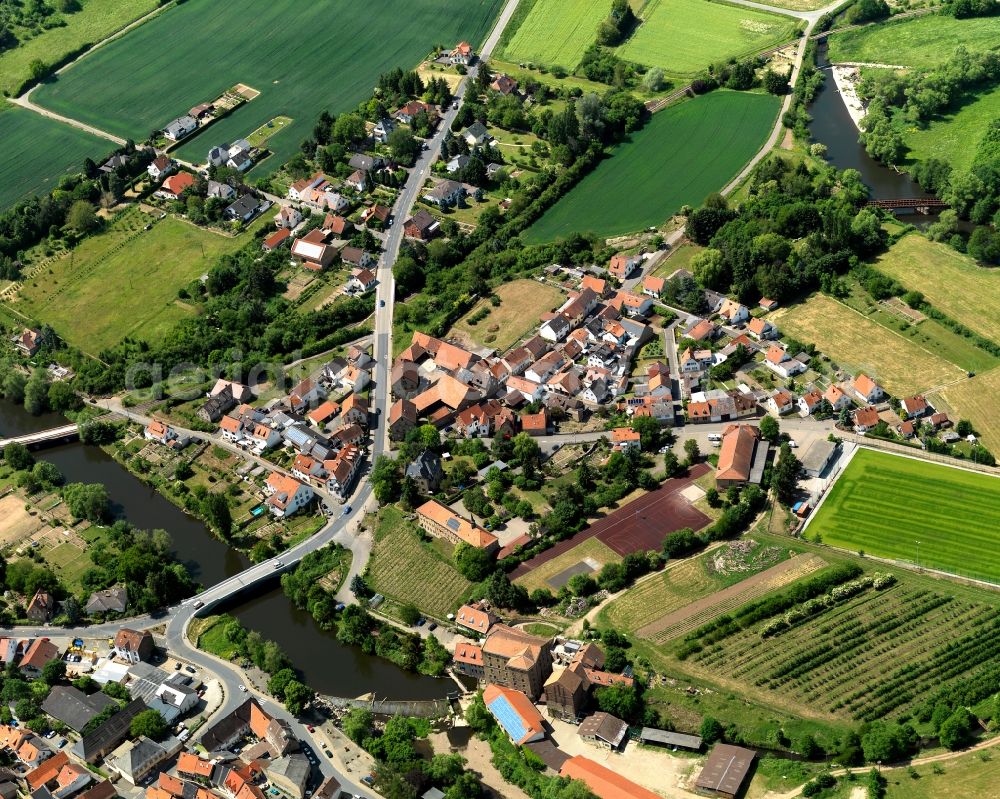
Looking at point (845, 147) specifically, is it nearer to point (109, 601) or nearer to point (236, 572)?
point (236, 572)

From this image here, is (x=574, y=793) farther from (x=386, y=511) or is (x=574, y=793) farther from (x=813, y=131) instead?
(x=813, y=131)

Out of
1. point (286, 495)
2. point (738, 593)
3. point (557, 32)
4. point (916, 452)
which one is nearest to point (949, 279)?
point (916, 452)

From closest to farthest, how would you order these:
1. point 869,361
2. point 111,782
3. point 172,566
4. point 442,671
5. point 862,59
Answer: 1. point 111,782
2. point 442,671
3. point 172,566
4. point 869,361
5. point 862,59

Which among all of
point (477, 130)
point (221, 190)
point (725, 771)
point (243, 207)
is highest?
point (477, 130)

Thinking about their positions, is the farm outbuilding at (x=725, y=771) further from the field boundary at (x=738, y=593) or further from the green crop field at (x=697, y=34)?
the green crop field at (x=697, y=34)

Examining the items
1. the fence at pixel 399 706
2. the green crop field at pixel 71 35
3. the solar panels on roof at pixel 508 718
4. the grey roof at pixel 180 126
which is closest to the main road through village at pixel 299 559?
the fence at pixel 399 706

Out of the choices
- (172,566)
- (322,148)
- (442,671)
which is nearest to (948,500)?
A: (442,671)

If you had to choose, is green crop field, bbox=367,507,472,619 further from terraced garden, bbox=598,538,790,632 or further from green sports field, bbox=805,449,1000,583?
green sports field, bbox=805,449,1000,583
